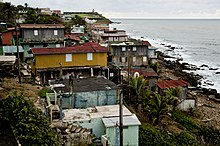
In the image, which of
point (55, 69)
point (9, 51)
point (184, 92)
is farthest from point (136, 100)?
point (9, 51)

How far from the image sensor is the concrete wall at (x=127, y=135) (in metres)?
15.8

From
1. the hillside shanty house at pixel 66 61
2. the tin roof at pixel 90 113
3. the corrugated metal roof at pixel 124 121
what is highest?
the hillside shanty house at pixel 66 61

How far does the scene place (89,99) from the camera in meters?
19.7

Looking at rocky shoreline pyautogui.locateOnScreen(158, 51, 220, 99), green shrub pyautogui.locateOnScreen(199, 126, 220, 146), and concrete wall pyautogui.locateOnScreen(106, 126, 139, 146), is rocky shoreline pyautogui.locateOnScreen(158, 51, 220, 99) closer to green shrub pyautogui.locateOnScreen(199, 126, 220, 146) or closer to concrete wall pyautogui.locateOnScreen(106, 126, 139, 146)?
green shrub pyautogui.locateOnScreen(199, 126, 220, 146)

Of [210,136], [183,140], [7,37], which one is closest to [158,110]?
[210,136]

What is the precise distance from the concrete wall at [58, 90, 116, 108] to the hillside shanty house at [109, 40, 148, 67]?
2012cm

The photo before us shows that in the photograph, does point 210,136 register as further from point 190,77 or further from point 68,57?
point 190,77

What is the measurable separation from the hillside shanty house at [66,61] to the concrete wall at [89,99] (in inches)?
348

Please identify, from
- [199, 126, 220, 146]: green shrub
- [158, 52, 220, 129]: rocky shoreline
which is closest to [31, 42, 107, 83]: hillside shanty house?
[158, 52, 220, 129]: rocky shoreline

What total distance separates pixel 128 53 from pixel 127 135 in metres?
25.4

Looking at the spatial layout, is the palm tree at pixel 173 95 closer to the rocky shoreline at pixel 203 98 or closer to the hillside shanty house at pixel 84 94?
the rocky shoreline at pixel 203 98

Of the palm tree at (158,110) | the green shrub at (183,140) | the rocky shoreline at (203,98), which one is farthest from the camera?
the rocky shoreline at (203,98)

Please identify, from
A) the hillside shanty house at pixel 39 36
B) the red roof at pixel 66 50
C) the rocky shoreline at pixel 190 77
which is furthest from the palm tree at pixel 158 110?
the rocky shoreline at pixel 190 77

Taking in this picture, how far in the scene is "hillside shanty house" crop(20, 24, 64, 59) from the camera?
35.9 metres
